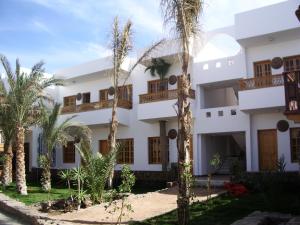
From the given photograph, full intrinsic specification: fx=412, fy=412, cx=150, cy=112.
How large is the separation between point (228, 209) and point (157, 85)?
1136 cm

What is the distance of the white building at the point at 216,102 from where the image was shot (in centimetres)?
1675

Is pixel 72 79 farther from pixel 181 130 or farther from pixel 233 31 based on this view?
pixel 181 130

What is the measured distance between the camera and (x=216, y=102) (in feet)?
72.4

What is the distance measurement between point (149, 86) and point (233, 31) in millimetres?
5413

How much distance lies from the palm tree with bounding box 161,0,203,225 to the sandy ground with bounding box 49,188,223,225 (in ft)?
6.94

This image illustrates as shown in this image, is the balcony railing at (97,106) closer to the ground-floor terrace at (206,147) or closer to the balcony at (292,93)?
the ground-floor terrace at (206,147)

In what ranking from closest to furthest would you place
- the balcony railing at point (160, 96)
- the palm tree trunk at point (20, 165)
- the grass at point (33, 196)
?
the grass at point (33, 196), the palm tree trunk at point (20, 165), the balcony railing at point (160, 96)

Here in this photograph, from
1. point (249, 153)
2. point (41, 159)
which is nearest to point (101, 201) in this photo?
point (41, 159)

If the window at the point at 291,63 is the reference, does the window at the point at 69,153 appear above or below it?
below

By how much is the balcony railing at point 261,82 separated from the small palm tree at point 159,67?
16.3 ft

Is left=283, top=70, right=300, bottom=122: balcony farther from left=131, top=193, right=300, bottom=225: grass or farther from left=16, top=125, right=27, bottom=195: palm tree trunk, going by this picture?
left=16, top=125, right=27, bottom=195: palm tree trunk

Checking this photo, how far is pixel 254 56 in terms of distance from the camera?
18.1 meters

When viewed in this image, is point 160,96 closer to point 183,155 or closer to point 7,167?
point 7,167

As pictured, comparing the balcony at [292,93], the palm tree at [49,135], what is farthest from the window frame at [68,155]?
the balcony at [292,93]
